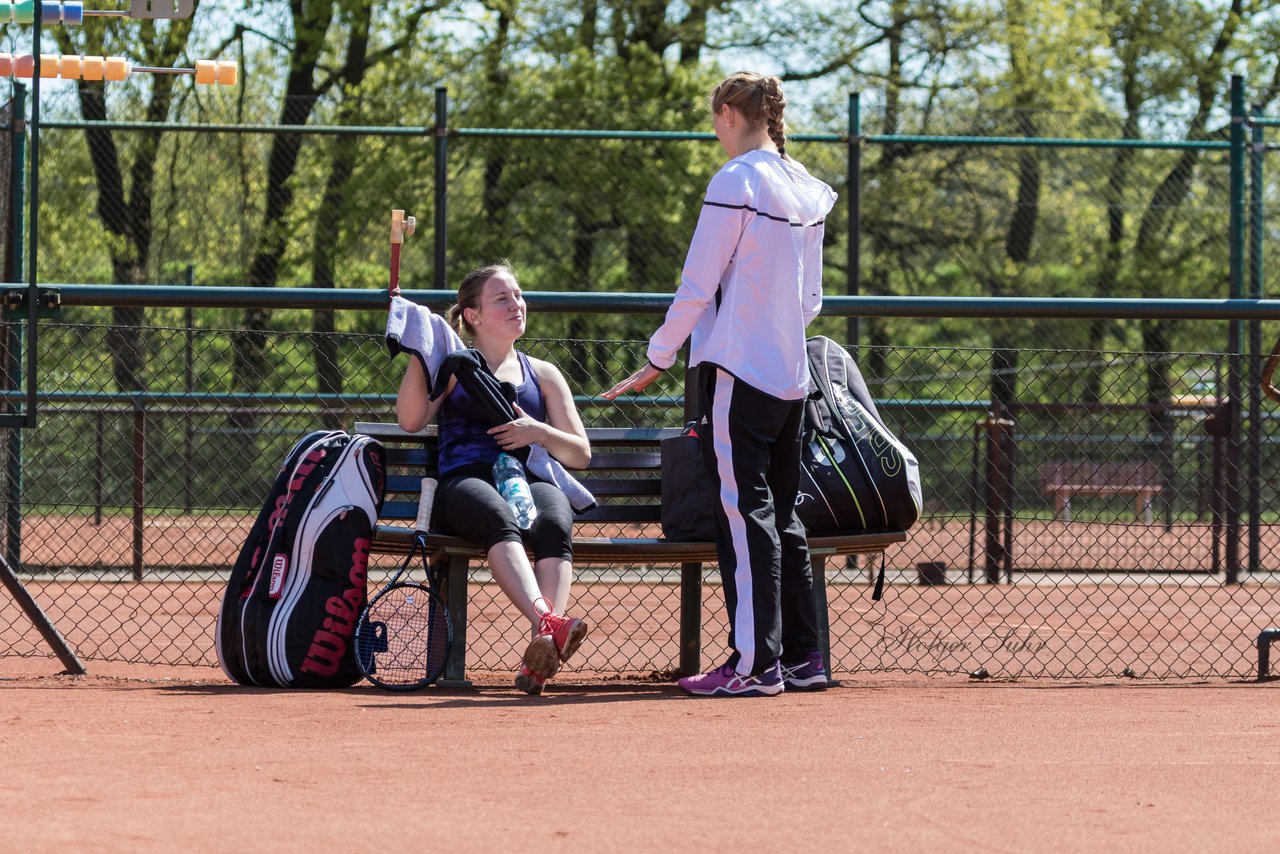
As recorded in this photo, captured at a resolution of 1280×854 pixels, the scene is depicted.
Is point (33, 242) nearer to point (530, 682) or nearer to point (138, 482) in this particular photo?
point (530, 682)

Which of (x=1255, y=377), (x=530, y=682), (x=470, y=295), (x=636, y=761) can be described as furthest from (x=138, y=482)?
(x=1255, y=377)

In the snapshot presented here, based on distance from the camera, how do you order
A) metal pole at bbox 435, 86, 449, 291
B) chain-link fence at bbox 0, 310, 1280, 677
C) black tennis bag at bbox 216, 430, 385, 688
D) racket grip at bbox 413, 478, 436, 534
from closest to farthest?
black tennis bag at bbox 216, 430, 385, 688 < racket grip at bbox 413, 478, 436, 534 < chain-link fence at bbox 0, 310, 1280, 677 < metal pole at bbox 435, 86, 449, 291

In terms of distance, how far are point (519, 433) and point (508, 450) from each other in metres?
0.08

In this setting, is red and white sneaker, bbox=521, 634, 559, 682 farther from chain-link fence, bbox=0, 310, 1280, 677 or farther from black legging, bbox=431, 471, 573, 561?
chain-link fence, bbox=0, 310, 1280, 677

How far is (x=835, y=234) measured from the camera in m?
17.9

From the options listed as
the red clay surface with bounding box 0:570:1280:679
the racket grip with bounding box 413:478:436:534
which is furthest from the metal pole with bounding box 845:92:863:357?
the racket grip with bounding box 413:478:436:534

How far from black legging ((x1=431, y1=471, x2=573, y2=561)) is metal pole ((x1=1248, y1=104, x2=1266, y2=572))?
394 cm

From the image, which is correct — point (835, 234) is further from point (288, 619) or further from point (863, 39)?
point (288, 619)

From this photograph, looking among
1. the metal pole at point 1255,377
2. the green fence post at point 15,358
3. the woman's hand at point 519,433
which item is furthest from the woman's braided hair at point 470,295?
the metal pole at point 1255,377

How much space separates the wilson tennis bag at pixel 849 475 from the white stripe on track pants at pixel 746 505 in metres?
0.29

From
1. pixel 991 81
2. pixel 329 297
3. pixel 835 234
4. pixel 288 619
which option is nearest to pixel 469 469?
pixel 288 619

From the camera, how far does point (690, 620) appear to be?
5.10 meters

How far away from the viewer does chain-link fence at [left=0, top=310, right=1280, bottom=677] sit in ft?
19.7

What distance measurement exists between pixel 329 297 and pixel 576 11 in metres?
13.0
